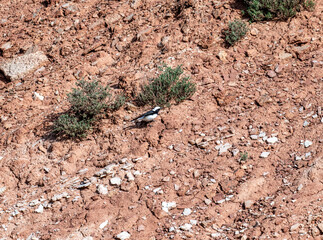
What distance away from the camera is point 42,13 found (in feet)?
31.0

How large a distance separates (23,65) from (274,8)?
5.24 meters

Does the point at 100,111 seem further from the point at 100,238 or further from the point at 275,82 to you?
the point at 275,82

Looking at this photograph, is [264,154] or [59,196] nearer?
[264,154]

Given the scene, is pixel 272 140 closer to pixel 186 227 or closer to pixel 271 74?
pixel 271 74

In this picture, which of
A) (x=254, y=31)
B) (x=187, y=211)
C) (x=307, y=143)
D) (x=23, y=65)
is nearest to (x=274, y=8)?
(x=254, y=31)

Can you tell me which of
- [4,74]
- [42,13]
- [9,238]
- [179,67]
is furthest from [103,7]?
[9,238]

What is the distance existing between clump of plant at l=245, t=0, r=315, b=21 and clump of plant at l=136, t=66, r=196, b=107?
6.54 feet

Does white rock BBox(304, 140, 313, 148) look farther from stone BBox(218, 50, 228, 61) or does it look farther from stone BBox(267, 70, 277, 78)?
stone BBox(218, 50, 228, 61)

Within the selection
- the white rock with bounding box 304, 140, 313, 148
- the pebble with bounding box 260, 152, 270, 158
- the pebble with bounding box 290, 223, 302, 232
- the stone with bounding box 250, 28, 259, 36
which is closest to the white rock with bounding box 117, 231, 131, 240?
the pebble with bounding box 290, 223, 302, 232

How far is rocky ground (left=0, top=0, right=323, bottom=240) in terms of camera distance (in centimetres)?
487

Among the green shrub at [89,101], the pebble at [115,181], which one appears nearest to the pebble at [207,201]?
the pebble at [115,181]

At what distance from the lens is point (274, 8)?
7.29 meters

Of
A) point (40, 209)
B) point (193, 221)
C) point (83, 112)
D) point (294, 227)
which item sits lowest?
point (40, 209)

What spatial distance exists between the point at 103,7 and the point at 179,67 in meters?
3.18
